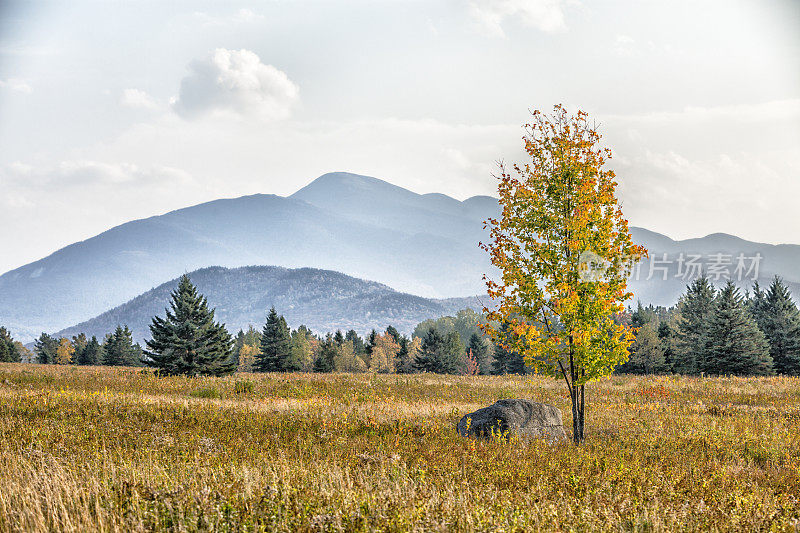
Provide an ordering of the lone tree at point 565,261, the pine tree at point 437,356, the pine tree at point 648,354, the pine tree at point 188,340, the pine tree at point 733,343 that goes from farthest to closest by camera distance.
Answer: the pine tree at point 437,356
the pine tree at point 648,354
the pine tree at point 733,343
the pine tree at point 188,340
the lone tree at point 565,261

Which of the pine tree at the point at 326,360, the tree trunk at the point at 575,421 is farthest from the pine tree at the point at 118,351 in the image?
the tree trunk at the point at 575,421

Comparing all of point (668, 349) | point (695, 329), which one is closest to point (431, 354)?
point (668, 349)

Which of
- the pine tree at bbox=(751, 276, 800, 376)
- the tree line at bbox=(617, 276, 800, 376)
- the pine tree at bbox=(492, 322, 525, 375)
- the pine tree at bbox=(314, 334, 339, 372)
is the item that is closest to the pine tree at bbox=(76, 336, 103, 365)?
the pine tree at bbox=(314, 334, 339, 372)

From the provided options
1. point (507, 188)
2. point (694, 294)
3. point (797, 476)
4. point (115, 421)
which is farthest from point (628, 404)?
point (694, 294)

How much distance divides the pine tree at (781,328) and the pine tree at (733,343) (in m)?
5.67

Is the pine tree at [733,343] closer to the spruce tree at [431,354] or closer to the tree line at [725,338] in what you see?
the tree line at [725,338]

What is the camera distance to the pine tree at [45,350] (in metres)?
80.6

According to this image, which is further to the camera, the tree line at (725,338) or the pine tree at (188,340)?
the tree line at (725,338)

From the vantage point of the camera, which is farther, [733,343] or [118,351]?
[118,351]

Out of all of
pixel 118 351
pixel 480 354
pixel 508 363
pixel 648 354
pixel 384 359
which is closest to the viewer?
pixel 648 354

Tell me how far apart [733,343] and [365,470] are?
153 ft

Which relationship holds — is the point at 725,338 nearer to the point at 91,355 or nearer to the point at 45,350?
the point at 91,355

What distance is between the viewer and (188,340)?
37.0 meters

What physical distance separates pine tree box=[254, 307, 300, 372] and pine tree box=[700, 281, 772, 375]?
42.1 metres
